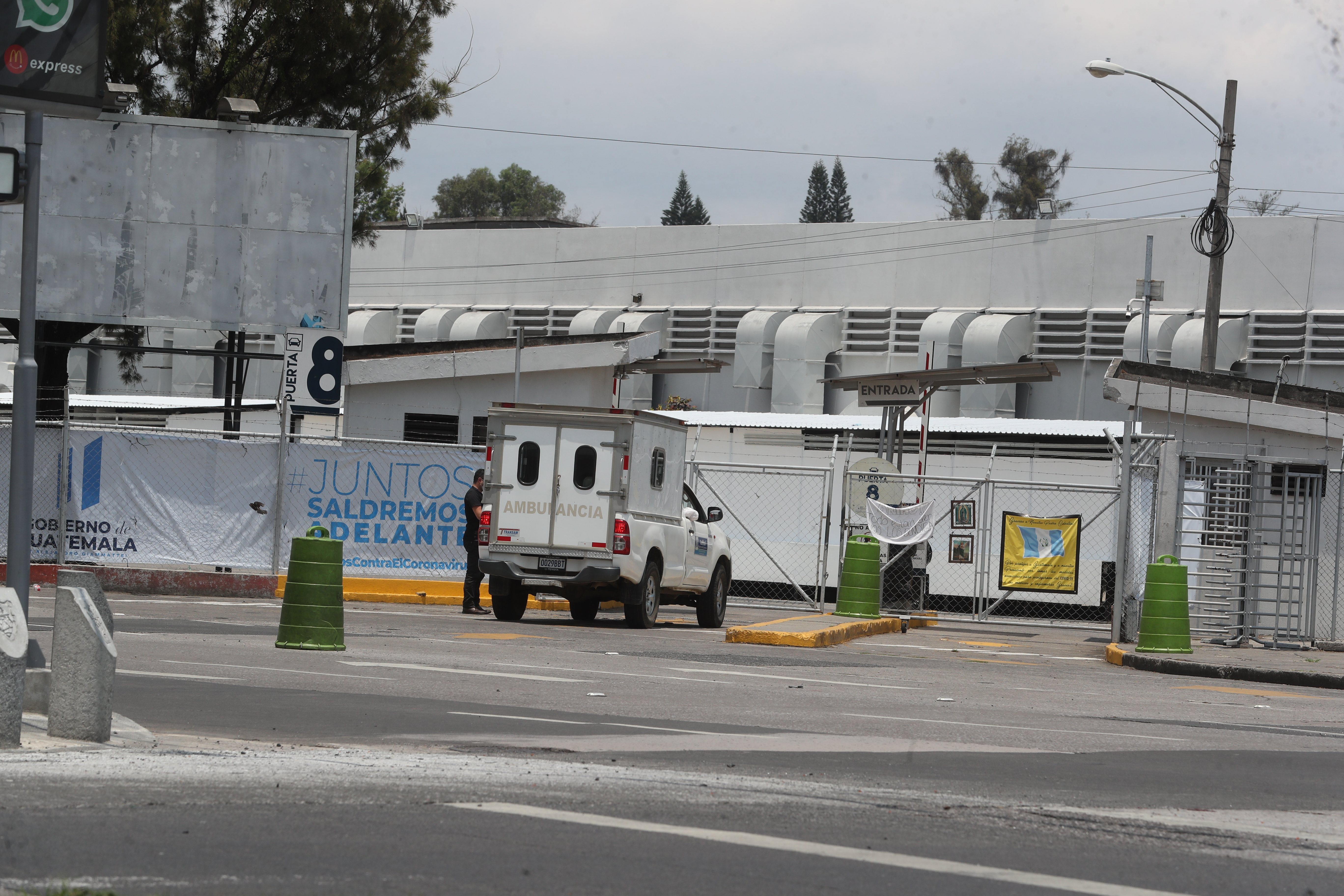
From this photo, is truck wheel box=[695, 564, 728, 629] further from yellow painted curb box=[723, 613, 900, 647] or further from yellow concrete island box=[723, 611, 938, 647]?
yellow painted curb box=[723, 613, 900, 647]

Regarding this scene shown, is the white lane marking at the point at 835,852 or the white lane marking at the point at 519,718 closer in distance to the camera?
the white lane marking at the point at 835,852

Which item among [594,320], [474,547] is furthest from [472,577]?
[594,320]

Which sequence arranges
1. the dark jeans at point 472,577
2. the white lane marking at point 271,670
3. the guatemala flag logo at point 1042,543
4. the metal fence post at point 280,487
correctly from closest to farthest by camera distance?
the white lane marking at point 271,670, the dark jeans at point 472,577, the metal fence post at point 280,487, the guatemala flag logo at point 1042,543

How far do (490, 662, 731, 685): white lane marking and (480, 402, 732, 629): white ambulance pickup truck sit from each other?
517 centimetres

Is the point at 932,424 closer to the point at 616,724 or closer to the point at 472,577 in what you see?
the point at 472,577

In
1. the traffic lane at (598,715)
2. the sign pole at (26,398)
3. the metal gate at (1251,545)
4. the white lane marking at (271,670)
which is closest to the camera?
the sign pole at (26,398)

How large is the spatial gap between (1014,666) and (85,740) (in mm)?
Answer: 11403

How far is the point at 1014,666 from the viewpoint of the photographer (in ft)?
57.3

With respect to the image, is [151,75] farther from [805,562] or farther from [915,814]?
[915,814]

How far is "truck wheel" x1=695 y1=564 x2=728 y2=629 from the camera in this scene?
2197cm

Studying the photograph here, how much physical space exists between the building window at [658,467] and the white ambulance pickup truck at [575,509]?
20mm

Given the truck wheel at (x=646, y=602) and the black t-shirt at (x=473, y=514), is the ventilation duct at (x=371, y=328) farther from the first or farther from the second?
the truck wheel at (x=646, y=602)

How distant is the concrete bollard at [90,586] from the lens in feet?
27.0

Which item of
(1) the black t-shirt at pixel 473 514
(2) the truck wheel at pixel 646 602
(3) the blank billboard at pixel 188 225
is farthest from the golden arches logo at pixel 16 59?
(3) the blank billboard at pixel 188 225
